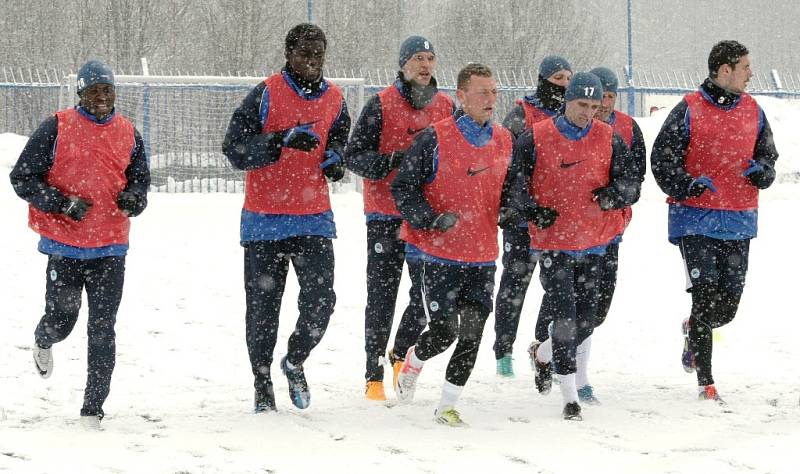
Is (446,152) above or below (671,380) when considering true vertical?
above

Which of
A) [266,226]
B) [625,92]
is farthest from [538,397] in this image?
[625,92]

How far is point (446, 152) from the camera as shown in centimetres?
673

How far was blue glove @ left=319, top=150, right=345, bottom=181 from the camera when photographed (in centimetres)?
687

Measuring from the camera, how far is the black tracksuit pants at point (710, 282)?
755 cm

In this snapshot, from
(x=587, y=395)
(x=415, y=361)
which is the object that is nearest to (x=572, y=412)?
(x=587, y=395)

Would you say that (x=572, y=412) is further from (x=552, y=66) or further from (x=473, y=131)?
(x=552, y=66)

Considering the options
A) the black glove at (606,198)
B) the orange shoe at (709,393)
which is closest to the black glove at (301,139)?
the black glove at (606,198)

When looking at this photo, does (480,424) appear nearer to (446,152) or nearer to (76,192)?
(446,152)

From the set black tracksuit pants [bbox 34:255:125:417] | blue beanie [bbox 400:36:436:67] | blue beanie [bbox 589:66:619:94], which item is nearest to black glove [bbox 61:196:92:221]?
black tracksuit pants [bbox 34:255:125:417]

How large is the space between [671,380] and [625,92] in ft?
41.3

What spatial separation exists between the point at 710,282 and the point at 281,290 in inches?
99.4

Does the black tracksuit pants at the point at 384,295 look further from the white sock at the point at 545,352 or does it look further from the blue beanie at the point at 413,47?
the blue beanie at the point at 413,47

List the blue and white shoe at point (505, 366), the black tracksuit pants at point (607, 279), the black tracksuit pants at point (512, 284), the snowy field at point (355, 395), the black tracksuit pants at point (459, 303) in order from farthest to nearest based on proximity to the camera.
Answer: the blue and white shoe at point (505, 366), the black tracksuit pants at point (512, 284), the black tracksuit pants at point (607, 279), the black tracksuit pants at point (459, 303), the snowy field at point (355, 395)

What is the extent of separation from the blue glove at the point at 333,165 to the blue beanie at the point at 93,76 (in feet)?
3.90
